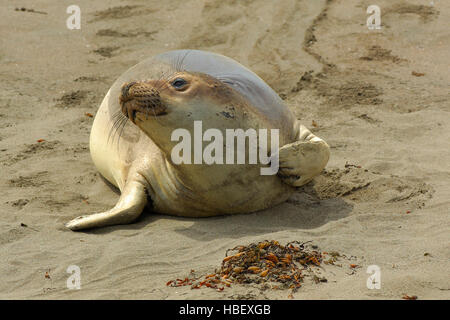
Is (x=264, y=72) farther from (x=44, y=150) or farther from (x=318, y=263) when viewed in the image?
(x=318, y=263)

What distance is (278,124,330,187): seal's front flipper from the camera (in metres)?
4.92

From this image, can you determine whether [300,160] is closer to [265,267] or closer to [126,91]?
[265,267]

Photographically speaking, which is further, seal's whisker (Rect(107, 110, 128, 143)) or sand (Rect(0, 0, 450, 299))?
seal's whisker (Rect(107, 110, 128, 143))

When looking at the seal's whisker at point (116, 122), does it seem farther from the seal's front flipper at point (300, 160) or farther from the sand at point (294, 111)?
the seal's front flipper at point (300, 160)

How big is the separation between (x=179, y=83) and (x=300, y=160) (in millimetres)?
926

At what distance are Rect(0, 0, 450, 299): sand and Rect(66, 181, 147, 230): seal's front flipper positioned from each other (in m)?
0.06

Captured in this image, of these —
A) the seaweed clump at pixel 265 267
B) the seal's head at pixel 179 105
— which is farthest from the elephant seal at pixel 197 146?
the seaweed clump at pixel 265 267

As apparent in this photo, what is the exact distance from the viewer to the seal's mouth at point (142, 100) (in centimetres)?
464

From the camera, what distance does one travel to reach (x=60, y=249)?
471cm

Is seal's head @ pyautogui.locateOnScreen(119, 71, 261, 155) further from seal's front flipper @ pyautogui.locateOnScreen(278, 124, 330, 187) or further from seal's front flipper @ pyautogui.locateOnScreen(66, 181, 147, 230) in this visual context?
seal's front flipper @ pyautogui.locateOnScreen(66, 181, 147, 230)
